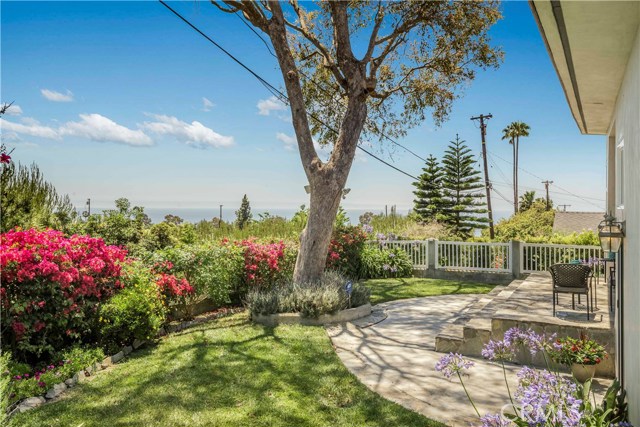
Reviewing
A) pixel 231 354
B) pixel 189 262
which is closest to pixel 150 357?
pixel 231 354

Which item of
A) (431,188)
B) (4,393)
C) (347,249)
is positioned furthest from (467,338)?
(431,188)

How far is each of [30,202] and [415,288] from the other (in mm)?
9388

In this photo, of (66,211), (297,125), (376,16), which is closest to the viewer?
(297,125)

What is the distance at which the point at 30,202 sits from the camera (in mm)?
9500

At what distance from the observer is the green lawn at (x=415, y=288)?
1025 cm

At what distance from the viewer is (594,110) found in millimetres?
5469

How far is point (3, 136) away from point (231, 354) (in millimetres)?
4698

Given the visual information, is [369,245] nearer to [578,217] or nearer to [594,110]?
[594,110]

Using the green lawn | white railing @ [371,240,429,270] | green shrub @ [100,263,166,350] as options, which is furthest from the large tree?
white railing @ [371,240,429,270]

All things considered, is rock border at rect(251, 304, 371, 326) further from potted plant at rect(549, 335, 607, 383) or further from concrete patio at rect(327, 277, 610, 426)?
potted plant at rect(549, 335, 607, 383)

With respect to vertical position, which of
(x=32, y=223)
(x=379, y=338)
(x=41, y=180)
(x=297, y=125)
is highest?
(x=297, y=125)

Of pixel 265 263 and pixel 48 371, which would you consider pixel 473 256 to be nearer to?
pixel 265 263

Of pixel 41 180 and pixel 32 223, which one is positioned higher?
pixel 41 180

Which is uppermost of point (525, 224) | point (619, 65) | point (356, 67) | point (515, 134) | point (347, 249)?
point (515, 134)
